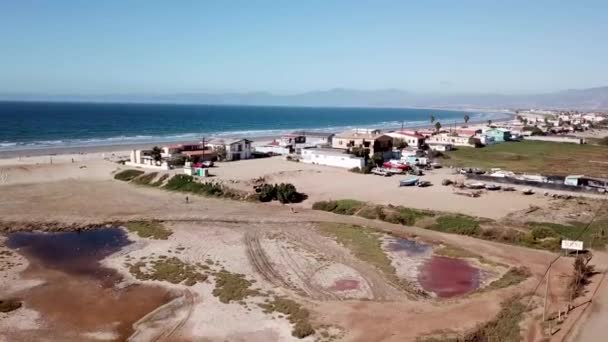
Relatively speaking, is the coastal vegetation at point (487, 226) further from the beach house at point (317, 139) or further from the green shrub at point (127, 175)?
the beach house at point (317, 139)

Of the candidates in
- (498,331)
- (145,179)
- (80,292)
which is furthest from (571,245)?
(145,179)

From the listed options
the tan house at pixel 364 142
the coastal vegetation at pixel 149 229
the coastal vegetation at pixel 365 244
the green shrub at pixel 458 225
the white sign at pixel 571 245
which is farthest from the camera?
the tan house at pixel 364 142

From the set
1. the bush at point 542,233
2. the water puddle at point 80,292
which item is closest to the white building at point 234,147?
the water puddle at point 80,292

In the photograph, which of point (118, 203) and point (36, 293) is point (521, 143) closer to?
point (118, 203)

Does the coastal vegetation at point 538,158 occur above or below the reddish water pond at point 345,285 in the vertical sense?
above

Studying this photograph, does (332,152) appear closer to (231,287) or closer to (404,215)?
(404,215)

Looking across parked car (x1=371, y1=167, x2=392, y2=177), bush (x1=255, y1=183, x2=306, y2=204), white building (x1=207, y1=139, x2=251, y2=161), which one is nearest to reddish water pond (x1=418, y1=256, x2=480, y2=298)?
bush (x1=255, y1=183, x2=306, y2=204)
